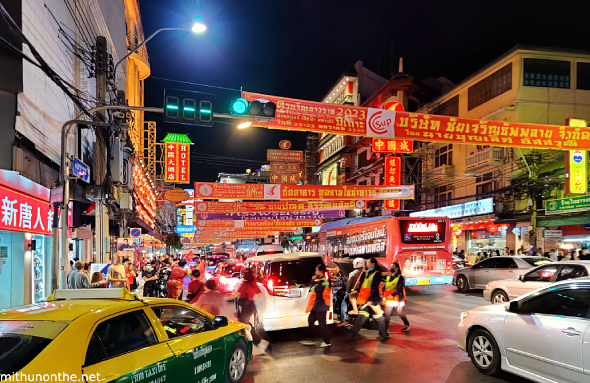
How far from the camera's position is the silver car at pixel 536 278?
11.1 m

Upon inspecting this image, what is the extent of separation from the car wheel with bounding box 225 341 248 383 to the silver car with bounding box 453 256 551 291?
41.2ft

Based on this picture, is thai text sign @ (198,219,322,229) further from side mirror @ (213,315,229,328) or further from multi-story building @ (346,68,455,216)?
side mirror @ (213,315,229,328)

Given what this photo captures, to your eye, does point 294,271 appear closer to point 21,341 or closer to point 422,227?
point 21,341

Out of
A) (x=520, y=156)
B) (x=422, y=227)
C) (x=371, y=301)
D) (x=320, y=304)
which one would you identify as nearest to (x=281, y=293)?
(x=320, y=304)

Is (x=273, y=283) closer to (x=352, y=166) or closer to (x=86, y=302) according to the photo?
(x=86, y=302)

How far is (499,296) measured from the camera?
1295cm

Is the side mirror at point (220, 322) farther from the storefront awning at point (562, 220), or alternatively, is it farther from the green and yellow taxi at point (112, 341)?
the storefront awning at point (562, 220)

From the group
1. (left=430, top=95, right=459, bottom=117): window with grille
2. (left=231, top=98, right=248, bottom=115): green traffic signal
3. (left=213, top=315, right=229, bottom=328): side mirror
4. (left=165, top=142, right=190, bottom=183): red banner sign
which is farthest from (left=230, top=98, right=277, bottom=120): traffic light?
(left=430, top=95, right=459, bottom=117): window with grille

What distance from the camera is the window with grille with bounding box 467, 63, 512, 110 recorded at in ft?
91.0

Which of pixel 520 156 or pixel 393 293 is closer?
pixel 393 293

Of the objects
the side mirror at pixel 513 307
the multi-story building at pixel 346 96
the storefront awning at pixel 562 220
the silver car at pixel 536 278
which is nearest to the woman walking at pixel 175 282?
the side mirror at pixel 513 307

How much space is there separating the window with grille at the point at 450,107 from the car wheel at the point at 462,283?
61.8 ft

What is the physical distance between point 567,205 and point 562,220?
173cm

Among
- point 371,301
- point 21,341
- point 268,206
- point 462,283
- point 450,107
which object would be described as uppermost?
point 450,107
